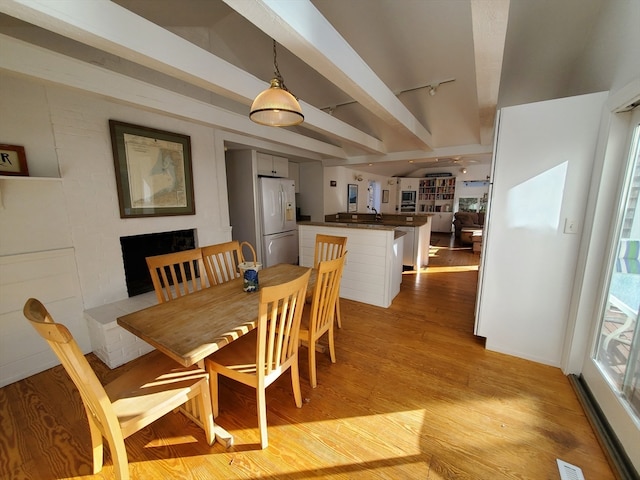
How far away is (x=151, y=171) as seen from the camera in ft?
8.23

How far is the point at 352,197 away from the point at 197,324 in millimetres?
5617

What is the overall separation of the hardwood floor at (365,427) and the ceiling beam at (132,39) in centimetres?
220

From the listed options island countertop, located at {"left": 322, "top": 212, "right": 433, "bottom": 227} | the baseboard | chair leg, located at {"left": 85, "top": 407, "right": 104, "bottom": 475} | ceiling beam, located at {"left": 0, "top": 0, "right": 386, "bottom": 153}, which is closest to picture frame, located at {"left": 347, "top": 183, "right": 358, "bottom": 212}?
island countertop, located at {"left": 322, "top": 212, "right": 433, "bottom": 227}

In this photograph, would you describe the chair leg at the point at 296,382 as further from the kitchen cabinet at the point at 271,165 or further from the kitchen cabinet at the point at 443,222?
the kitchen cabinet at the point at 443,222

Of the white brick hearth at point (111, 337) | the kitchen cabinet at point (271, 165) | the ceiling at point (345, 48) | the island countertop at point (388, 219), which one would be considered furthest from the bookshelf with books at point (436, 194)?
the white brick hearth at point (111, 337)

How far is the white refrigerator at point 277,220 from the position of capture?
13.4 feet

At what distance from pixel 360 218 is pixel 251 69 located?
138 inches

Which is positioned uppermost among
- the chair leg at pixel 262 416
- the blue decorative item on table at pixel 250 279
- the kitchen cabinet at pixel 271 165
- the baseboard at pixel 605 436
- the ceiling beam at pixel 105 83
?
the ceiling beam at pixel 105 83

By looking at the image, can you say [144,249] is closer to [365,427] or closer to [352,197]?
[365,427]

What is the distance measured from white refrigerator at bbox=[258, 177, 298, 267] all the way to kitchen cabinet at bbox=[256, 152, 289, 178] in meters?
0.23

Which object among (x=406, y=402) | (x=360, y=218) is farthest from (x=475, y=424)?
(x=360, y=218)

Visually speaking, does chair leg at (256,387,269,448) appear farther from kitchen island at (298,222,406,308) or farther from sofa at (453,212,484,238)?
sofa at (453,212,484,238)

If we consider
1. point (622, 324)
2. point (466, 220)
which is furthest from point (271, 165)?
point (466, 220)

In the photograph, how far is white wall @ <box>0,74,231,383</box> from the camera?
5.93 feet
